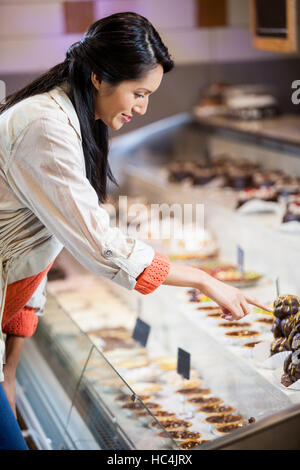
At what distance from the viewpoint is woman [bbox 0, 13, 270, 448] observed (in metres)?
1.60

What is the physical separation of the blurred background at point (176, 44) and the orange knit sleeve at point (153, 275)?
4.04m

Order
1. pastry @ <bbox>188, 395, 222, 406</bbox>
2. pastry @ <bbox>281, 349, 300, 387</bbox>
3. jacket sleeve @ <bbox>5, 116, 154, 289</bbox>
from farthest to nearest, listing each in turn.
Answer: pastry @ <bbox>188, 395, 222, 406</bbox>
pastry @ <bbox>281, 349, 300, 387</bbox>
jacket sleeve @ <bbox>5, 116, 154, 289</bbox>

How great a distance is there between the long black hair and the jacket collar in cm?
1

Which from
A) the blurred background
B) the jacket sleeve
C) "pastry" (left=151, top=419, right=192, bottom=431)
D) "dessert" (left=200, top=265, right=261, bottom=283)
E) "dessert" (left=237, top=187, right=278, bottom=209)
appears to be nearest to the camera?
the jacket sleeve

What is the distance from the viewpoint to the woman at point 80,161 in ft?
5.25

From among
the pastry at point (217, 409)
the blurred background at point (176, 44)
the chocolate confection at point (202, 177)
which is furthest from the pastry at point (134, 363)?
the blurred background at point (176, 44)

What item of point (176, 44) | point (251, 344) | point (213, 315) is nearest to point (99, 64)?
point (251, 344)

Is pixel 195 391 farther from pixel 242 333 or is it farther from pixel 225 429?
pixel 225 429

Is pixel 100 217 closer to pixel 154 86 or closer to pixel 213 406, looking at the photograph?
pixel 154 86

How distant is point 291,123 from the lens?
4.93 meters

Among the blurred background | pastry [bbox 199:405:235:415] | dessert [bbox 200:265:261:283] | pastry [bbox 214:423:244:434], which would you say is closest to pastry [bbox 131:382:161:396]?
pastry [bbox 199:405:235:415]

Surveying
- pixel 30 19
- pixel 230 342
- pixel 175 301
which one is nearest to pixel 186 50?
pixel 30 19

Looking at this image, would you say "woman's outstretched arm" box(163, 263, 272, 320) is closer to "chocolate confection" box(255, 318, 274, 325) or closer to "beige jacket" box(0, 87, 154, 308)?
"beige jacket" box(0, 87, 154, 308)

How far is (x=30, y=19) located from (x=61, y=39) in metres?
0.28
